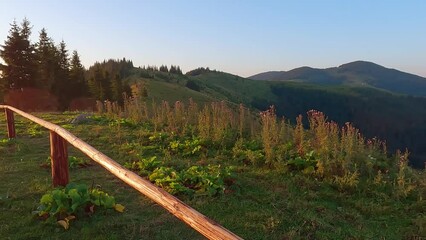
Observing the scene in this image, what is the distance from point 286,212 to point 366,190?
5.17ft

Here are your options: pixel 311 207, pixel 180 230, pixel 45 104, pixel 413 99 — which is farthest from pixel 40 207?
pixel 413 99

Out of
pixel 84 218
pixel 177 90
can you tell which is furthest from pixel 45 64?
pixel 84 218

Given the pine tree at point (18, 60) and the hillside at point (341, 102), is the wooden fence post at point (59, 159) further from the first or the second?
the hillside at point (341, 102)

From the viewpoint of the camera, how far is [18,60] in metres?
29.8

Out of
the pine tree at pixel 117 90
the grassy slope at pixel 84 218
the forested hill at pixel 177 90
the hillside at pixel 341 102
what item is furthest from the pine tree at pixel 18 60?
the hillside at pixel 341 102

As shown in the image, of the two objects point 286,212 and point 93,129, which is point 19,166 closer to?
point 93,129

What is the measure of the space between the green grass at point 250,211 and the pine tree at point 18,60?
26.0 metres

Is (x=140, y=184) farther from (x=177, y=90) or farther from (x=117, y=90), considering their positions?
(x=177, y=90)

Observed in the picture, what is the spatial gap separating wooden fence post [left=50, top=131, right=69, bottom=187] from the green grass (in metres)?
0.36

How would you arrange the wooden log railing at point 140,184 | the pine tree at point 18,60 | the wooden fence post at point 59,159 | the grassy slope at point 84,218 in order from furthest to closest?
the pine tree at point 18,60
the wooden fence post at point 59,159
the grassy slope at point 84,218
the wooden log railing at point 140,184

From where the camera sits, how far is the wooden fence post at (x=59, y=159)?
18.0 feet

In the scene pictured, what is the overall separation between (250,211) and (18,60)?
30.6 m

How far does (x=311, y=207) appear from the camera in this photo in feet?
16.2

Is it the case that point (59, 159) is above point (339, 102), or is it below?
above
